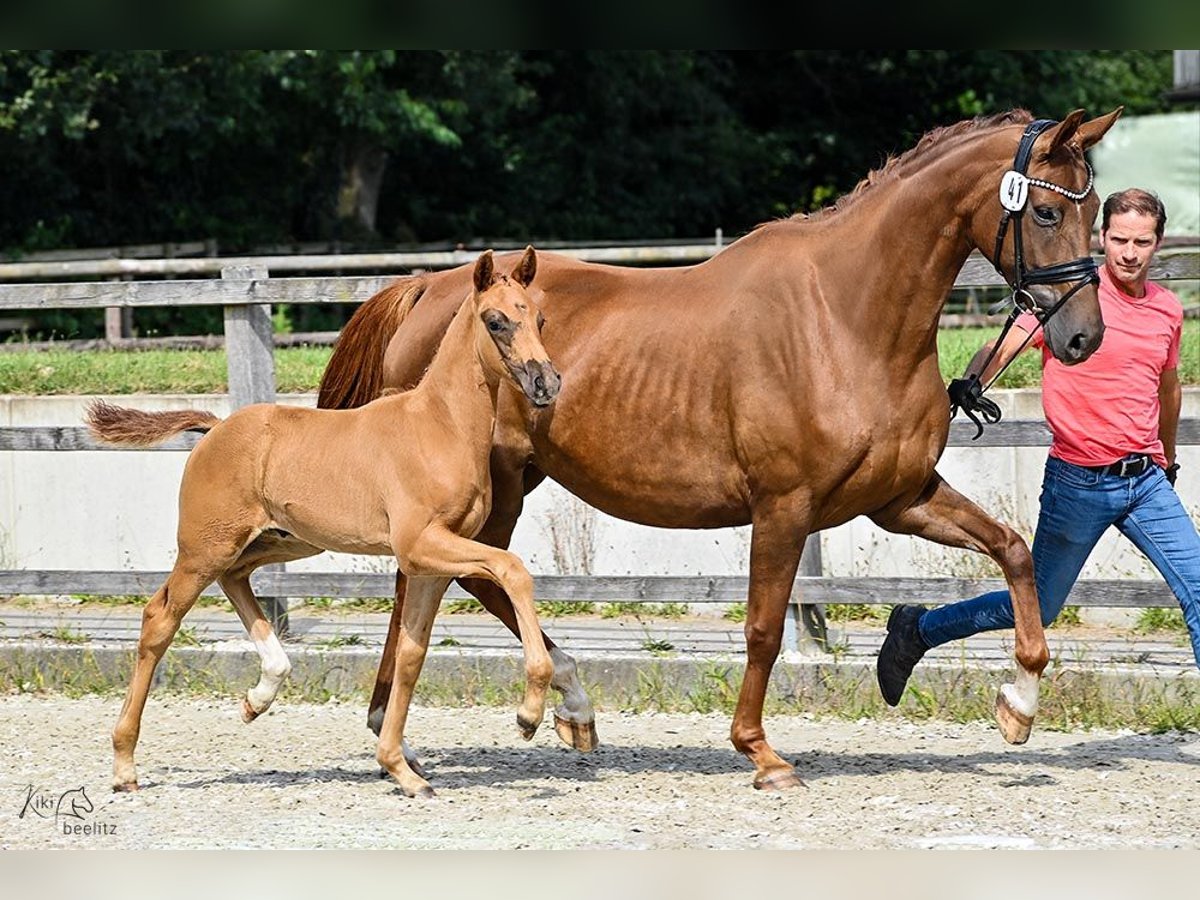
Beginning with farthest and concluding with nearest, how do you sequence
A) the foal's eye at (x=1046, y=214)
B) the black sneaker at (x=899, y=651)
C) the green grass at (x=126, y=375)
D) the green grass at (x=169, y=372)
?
the green grass at (x=126, y=375), the green grass at (x=169, y=372), the black sneaker at (x=899, y=651), the foal's eye at (x=1046, y=214)

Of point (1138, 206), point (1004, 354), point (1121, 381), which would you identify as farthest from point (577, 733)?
point (1138, 206)

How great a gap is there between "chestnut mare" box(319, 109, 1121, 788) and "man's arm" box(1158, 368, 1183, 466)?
0.62 meters

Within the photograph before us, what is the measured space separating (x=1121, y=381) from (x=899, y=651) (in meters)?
1.32

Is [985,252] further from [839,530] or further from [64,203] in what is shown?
[64,203]

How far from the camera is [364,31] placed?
420 cm

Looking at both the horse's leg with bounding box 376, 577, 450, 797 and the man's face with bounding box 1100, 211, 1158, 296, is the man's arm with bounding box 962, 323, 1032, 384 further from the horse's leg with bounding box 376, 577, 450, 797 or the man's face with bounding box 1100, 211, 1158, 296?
the horse's leg with bounding box 376, 577, 450, 797

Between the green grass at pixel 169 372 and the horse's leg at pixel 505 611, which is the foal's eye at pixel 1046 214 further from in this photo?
the green grass at pixel 169 372

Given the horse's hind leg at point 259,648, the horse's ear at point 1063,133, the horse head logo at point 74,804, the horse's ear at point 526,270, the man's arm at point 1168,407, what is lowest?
the horse head logo at point 74,804

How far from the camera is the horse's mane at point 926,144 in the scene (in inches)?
227

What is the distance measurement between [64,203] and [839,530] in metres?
16.0

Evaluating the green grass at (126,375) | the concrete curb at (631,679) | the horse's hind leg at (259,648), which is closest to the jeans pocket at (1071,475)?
the concrete curb at (631,679)

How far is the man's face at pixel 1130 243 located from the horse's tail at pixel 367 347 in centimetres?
270

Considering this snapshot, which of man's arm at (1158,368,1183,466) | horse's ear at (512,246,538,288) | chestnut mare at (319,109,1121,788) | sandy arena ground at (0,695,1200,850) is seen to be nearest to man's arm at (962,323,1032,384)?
chestnut mare at (319,109,1121,788)

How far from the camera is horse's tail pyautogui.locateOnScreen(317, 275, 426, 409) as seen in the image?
22.4 ft
